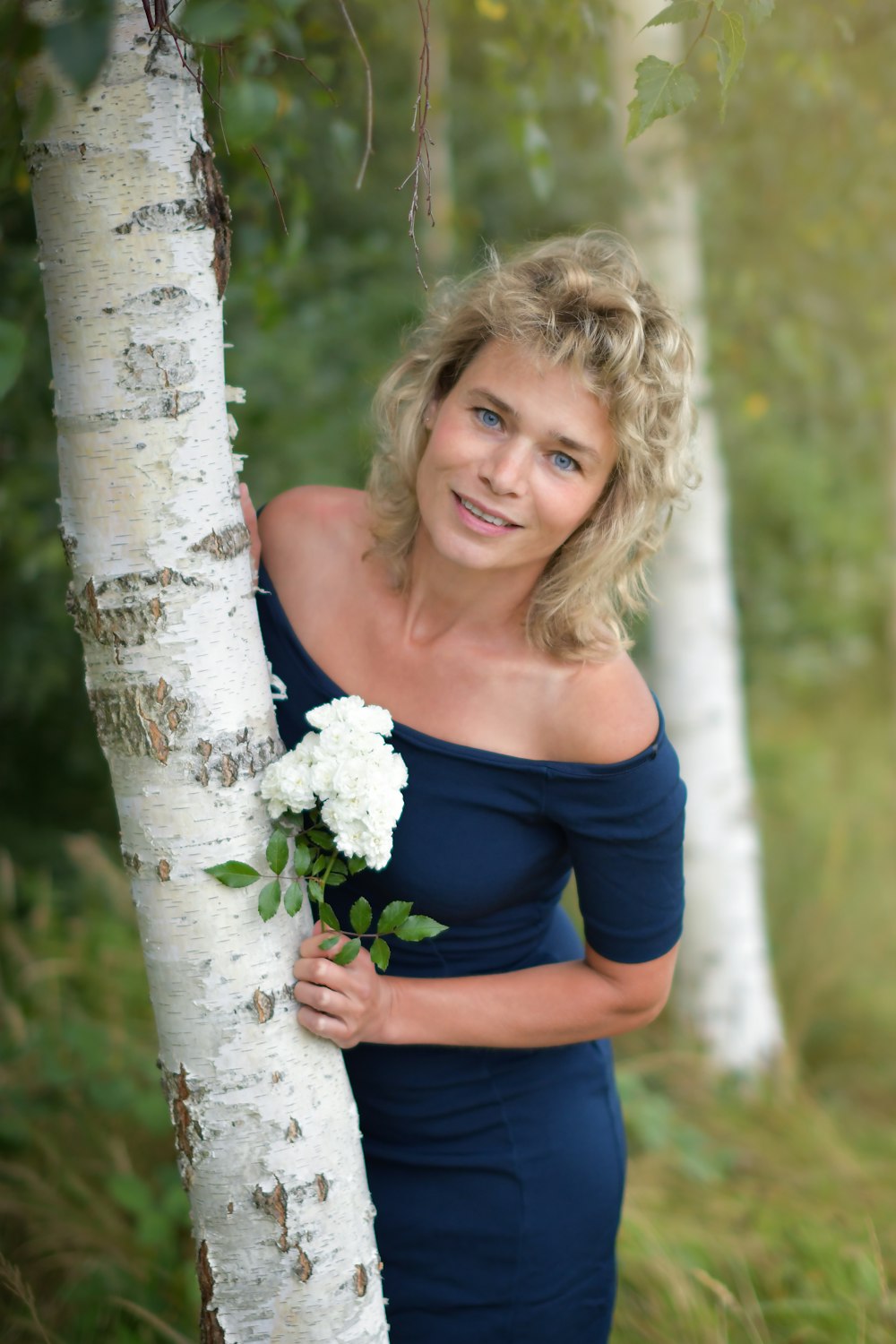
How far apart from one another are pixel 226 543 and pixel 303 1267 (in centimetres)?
87

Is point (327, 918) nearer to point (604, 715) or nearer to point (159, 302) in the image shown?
point (604, 715)

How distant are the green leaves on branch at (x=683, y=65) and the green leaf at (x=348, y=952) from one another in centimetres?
98

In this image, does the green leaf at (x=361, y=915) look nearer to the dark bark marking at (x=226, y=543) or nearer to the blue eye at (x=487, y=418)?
the dark bark marking at (x=226, y=543)

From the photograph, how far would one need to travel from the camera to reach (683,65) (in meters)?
1.20

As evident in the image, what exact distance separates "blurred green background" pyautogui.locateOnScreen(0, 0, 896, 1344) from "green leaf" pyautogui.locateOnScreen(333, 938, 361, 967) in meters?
0.74

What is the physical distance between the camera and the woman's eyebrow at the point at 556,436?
1.52 metres

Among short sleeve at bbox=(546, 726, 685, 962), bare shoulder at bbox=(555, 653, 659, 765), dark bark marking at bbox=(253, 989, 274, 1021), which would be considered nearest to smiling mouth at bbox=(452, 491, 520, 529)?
bare shoulder at bbox=(555, 653, 659, 765)

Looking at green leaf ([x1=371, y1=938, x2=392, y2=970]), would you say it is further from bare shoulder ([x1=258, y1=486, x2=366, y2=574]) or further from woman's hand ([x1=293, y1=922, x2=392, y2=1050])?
bare shoulder ([x1=258, y1=486, x2=366, y2=574])

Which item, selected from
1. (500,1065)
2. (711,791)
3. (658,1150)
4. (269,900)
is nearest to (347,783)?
(269,900)

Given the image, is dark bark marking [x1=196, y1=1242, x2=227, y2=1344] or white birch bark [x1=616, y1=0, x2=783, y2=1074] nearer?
dark bark marking [x1=196, y1=1242, x2=227, y2=1344]

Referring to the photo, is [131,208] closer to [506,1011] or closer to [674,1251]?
[506,1011]

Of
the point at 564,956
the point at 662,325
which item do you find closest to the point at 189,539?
the point at 662,325

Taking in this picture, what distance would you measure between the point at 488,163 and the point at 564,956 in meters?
5.04

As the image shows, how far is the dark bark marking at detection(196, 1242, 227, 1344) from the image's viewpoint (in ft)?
4.37
